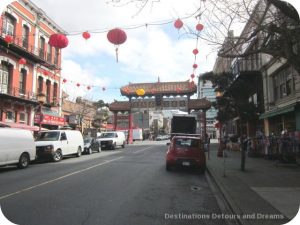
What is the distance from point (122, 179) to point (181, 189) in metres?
2.62

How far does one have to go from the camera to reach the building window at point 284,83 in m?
20.2

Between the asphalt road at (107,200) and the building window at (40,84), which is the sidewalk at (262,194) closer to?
the asphalt road at (107,200)

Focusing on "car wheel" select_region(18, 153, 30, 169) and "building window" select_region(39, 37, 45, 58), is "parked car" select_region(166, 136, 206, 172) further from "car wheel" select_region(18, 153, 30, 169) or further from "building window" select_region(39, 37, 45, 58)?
"building window" select_region(39, 37, 45, 58)

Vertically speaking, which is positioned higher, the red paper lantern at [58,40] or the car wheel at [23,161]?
the red paper lantern at [58,40]

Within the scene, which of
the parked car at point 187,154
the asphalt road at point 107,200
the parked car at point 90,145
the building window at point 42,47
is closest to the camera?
the asphalt road at point 107,200

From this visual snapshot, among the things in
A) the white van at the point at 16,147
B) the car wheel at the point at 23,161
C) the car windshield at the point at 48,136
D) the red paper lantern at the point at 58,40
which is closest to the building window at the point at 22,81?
the car windshield at the point at 48,136

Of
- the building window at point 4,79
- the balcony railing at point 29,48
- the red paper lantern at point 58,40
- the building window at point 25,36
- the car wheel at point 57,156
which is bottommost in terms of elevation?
the car wheel at point 57,156

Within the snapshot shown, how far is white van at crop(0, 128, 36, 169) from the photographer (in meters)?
15.6

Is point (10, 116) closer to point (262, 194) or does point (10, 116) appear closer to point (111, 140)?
point (111, 140)

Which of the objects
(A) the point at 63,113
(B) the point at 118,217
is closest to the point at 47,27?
(A) the point at 63,113

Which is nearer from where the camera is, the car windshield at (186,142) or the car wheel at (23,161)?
the car windshield at (186,142)

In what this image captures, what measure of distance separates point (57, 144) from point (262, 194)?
1481 cm

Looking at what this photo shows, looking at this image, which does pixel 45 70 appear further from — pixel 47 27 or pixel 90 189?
pixel 90 189

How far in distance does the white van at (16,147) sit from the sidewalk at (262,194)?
9502 millimetres
